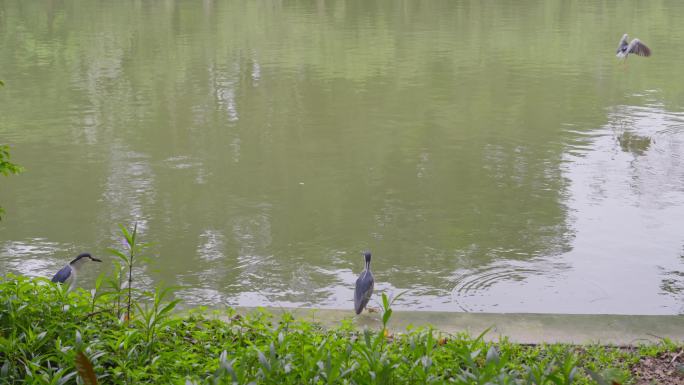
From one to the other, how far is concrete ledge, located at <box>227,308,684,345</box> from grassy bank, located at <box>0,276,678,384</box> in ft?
0.54

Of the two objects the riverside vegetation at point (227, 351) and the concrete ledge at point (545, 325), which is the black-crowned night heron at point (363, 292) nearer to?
the concrete ledge at point (545, 325)

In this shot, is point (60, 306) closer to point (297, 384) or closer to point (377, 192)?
point (297, 384)

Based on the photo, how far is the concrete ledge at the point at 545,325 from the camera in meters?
4.64

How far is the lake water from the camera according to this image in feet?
21.9

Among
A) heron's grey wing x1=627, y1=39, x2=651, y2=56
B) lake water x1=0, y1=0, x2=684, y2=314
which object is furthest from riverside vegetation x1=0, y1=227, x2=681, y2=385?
heron's grey wing x1=627, y1=39, x2=651, y2=56

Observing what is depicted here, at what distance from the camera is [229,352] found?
383 centimetres

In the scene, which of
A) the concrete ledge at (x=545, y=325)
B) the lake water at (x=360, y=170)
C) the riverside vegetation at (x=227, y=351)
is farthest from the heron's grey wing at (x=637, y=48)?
the riverside vegetation at (x=227, y=351)

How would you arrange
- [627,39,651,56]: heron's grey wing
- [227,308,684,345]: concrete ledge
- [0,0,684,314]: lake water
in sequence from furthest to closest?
1. [627,39,651,56]: heron's grey wing
2. [0,0,684,314]: lake water
3. [227,308,684,345]: concrete ledge

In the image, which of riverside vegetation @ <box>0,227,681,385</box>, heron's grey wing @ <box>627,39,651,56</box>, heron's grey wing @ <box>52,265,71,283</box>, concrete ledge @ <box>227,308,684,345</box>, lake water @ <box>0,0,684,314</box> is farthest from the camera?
heron's grey wing @ <box>627,39,651,56</box>

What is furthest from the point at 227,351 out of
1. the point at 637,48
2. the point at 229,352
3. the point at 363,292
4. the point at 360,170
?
the point at 637,48

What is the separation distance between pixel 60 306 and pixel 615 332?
9.55ft

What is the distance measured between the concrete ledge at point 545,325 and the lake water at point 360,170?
1.11 m

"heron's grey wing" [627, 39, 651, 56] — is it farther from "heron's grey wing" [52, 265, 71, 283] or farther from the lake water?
"heron's grey wing" [52, 265, 71, 283]

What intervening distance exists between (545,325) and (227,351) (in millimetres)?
1882
